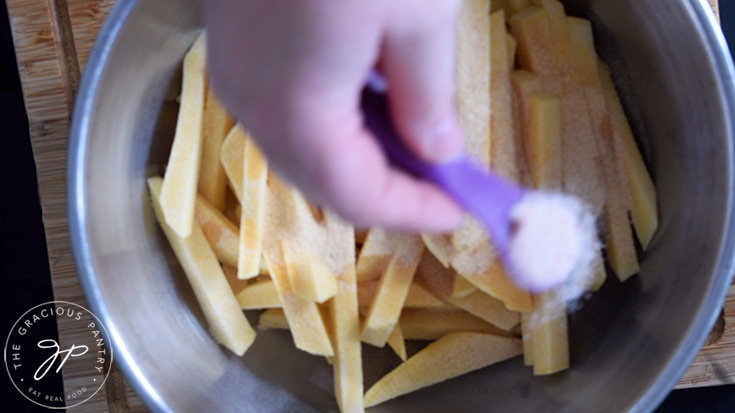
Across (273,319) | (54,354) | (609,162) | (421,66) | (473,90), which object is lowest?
(54,354)

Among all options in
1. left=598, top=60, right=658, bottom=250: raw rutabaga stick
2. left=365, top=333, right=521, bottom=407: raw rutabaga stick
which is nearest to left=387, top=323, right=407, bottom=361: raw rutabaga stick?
left=365, top=333, right=521, bottom=407: raw rutabaga stick

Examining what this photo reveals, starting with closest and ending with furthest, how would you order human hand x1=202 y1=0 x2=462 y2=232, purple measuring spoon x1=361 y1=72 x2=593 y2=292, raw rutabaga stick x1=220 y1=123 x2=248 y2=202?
human hand x1=202 y1=0 x2=462 y2=232
purple measuring spoon x1=361 y1=72 x2=593 y2=292
raw rutabaga stick x1=220 y1=123 x2=248 y2=202

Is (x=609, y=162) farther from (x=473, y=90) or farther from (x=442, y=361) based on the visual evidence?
→ (x=442, y=361)

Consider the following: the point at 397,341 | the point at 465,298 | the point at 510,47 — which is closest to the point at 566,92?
the point at 510,47

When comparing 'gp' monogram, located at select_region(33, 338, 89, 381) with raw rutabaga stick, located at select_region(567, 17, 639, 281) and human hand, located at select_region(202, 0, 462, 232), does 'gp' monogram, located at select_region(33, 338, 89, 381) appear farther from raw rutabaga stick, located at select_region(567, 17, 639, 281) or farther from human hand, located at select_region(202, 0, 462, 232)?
raw rutabaga stick, located at select_region(567, 17, 639, 281)

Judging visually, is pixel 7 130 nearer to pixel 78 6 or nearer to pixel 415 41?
pixel 78 6

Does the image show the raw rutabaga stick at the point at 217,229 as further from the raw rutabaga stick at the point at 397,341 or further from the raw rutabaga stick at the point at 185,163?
the raw rutabaga stick at the point at 397,341
